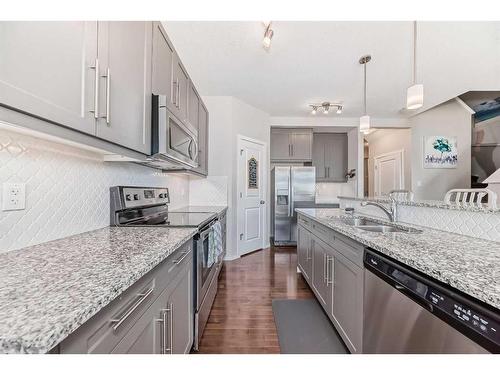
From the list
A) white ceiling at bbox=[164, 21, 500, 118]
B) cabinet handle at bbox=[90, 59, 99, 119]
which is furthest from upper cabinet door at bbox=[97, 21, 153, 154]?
white ceiling at bbox=[164, 21, 500, 118]

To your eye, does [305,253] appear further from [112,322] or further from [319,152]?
[319,152]

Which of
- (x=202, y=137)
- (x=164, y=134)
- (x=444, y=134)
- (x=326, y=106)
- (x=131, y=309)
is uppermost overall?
(x=326, y=106)

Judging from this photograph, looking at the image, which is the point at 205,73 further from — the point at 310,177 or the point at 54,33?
the point at 310,177

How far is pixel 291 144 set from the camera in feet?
16.2

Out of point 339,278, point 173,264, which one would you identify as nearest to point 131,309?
point 173,264

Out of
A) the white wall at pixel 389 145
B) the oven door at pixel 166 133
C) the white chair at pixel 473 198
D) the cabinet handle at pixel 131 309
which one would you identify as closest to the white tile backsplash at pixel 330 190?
the white wall at pixel 389 145

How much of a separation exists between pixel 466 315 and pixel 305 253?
193 cm

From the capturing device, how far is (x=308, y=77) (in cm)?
303


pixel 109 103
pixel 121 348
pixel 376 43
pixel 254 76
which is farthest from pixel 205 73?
pixel 121 348

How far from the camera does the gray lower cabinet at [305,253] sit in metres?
2.39

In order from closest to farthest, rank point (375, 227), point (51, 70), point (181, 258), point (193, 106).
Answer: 1. point (51, 70)
2. point (181, 258)
3. point (375, 227)
4. point (193, 106)

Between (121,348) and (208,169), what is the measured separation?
313 cm

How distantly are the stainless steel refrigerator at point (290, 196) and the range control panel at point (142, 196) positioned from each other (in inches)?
104

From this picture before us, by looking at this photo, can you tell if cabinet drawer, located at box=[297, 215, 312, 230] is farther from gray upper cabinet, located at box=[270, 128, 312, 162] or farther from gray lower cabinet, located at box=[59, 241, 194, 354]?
gray upper cabinet, located at box=[270, 128, 312, 162]
